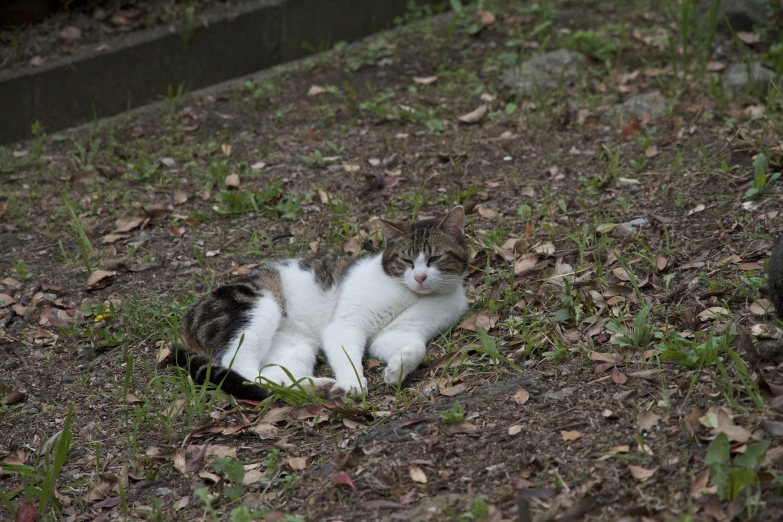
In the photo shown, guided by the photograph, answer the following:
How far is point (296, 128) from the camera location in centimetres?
604

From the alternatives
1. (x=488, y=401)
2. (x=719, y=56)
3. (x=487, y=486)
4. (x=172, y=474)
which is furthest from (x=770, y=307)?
(x=719, y=56)

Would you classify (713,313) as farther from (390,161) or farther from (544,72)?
(544,72)

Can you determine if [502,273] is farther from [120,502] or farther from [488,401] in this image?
[120,502]

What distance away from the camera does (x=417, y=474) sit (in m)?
2.77

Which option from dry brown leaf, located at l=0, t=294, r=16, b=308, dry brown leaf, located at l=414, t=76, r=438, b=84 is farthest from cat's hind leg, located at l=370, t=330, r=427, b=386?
dry brown leaf, located at l=414, t=76, r=438, b=84

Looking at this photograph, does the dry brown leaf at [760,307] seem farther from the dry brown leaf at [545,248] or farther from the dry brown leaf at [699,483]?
the dry brown leaf at [545,248]

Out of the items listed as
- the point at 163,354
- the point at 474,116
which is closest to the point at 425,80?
the point at 474,116

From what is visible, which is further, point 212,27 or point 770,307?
point 212,27

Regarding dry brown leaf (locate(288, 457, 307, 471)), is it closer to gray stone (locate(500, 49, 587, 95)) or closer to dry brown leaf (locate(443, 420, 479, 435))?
dry brown leaf (locate(443, 420, 479, 435))

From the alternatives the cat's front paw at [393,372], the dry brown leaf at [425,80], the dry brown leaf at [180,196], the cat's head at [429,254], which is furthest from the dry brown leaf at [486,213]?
the dry brown leaf at [180,196]

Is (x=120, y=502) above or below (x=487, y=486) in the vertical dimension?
below

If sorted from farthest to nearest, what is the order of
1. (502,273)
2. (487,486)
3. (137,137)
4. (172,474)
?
1. (137,137)
2. (502,273)
3. (172,474)
4. (487,486)

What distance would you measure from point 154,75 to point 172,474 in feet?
13.9

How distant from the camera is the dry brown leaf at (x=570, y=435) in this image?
279 cm
